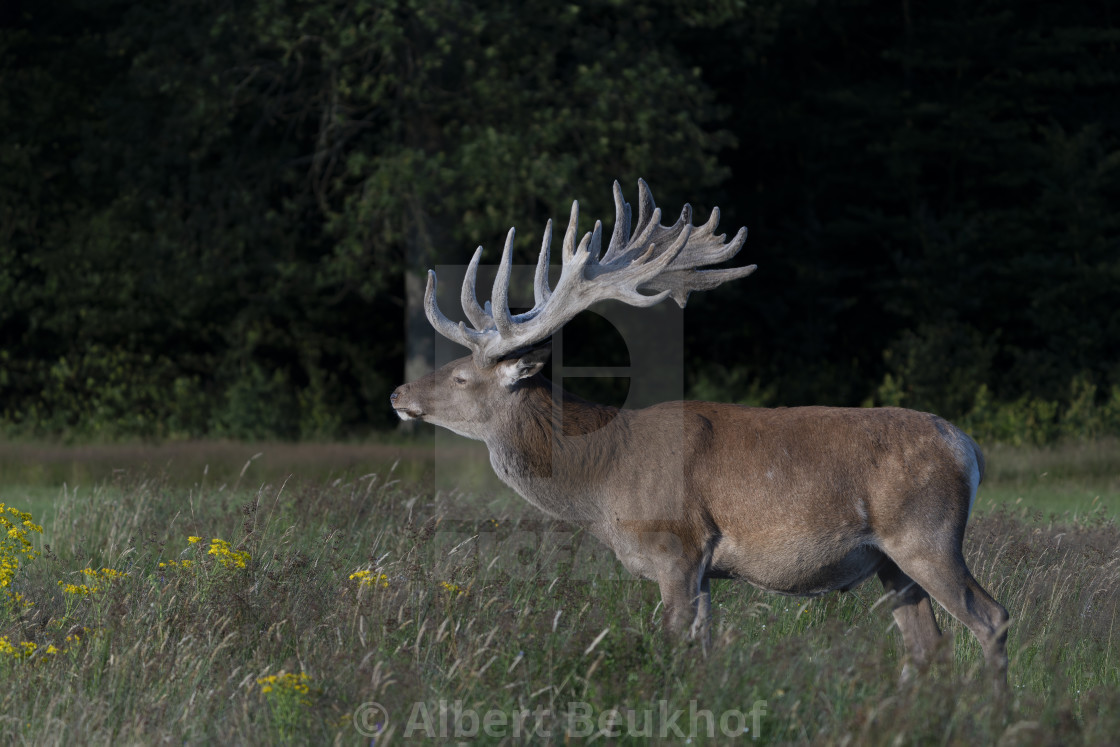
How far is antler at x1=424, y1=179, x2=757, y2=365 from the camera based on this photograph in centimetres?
632

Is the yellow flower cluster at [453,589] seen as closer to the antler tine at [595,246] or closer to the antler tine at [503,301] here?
the antler tine at [503,301]

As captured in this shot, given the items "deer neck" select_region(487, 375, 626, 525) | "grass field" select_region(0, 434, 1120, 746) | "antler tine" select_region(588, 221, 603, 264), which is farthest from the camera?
"antler tine" select_region(588, 221, 603, 264)

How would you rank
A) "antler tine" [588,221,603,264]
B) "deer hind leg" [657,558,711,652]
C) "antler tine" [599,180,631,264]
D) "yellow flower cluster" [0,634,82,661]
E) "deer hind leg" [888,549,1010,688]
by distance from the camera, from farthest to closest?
"antler tine" [599,180,631,264]
"antler tine" [588,221,603,264]
"deer hind leg" [657,558,711,652]
"deer hind leg" [888,549,1010,688]
"yellow flower cluster" [0,634,82,661]

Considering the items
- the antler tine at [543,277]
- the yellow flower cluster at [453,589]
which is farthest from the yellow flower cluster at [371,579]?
the antler tine at [543,277]

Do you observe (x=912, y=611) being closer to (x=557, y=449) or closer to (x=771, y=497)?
(x=771, y=497)

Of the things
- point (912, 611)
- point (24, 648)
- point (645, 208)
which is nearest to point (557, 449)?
point (645, 208)

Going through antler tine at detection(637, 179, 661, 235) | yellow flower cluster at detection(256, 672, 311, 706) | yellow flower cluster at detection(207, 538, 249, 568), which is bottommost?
yellow flower cluster at detection(256, 672, 311, 706)

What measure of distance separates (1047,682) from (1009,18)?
62.7 feet

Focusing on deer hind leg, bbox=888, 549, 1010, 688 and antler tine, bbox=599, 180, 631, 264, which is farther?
antler tine, bbox=599, 180, 631, 264

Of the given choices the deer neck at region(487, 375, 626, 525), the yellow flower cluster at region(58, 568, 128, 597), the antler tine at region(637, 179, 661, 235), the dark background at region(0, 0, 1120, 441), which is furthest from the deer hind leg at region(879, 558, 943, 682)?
the dark background at region(0, 0, 1120, 441)

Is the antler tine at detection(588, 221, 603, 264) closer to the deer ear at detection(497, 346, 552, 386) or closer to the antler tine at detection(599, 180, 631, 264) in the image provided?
A: the antler tine at detection(599, 180, 631, 264)

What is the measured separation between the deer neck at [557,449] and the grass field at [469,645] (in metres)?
0.48

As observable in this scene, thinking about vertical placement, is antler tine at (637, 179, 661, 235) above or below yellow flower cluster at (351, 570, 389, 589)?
above

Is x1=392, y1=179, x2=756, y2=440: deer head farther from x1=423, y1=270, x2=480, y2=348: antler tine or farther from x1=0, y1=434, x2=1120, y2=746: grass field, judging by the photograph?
x1=0, y1=434, x2=1120, y2=746: grass field
